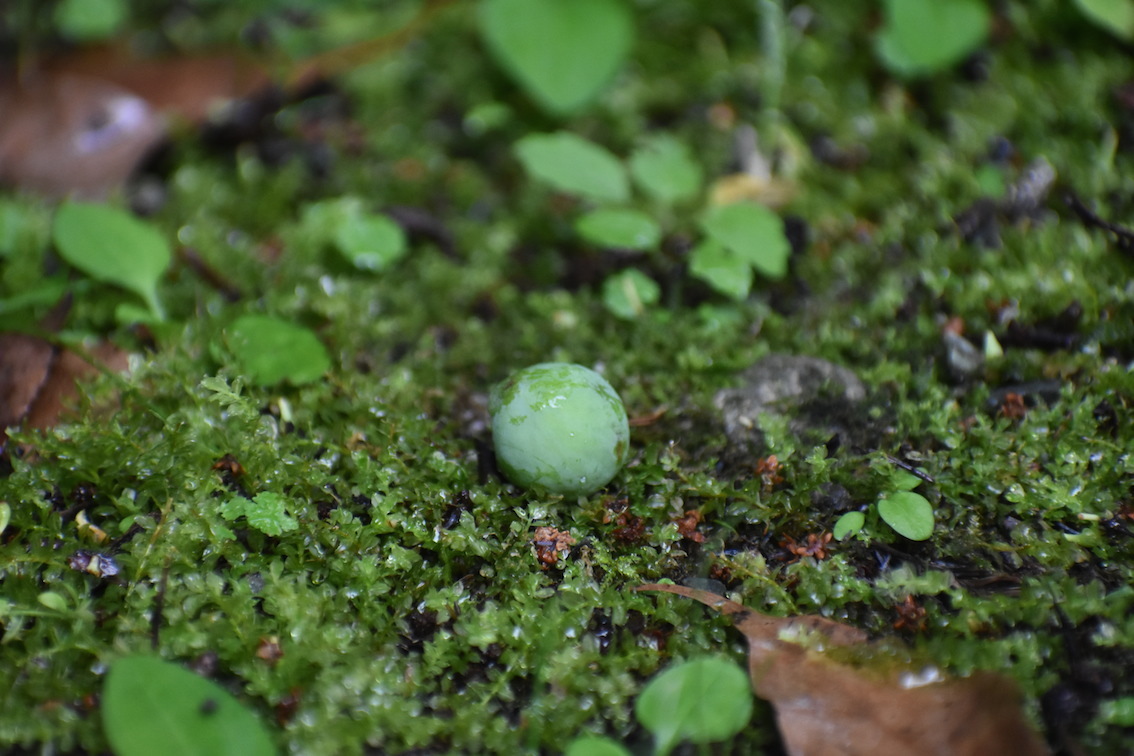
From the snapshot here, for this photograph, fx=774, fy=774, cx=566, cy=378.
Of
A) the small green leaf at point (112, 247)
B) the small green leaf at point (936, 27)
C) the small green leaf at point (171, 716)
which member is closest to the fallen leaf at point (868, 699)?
the small green leaf at point (171, 716)

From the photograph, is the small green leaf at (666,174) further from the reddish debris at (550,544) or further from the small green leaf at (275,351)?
the reddish debris at (550,544)

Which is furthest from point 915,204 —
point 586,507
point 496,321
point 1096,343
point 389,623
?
point 389,623

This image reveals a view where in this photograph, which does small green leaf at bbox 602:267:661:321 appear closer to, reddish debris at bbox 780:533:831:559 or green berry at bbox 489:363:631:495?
green berry at bbox 489:363:631:495

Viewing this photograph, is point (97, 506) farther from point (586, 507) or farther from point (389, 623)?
point (586, 507)

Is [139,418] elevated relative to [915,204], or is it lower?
lower

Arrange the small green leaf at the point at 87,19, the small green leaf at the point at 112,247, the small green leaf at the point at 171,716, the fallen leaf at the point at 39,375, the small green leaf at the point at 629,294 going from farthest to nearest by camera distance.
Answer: the small green leaf at the point at 87,19 → the small green leaf at the point at 629,294 → the small green leaf at the point at 112,247 → the fallen leaf at the point at 39,375 → the small green leaf at the point at 171,716

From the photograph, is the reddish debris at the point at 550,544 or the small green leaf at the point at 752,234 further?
the small green leaf at the point at 752,234

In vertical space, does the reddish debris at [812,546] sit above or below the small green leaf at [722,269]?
below
